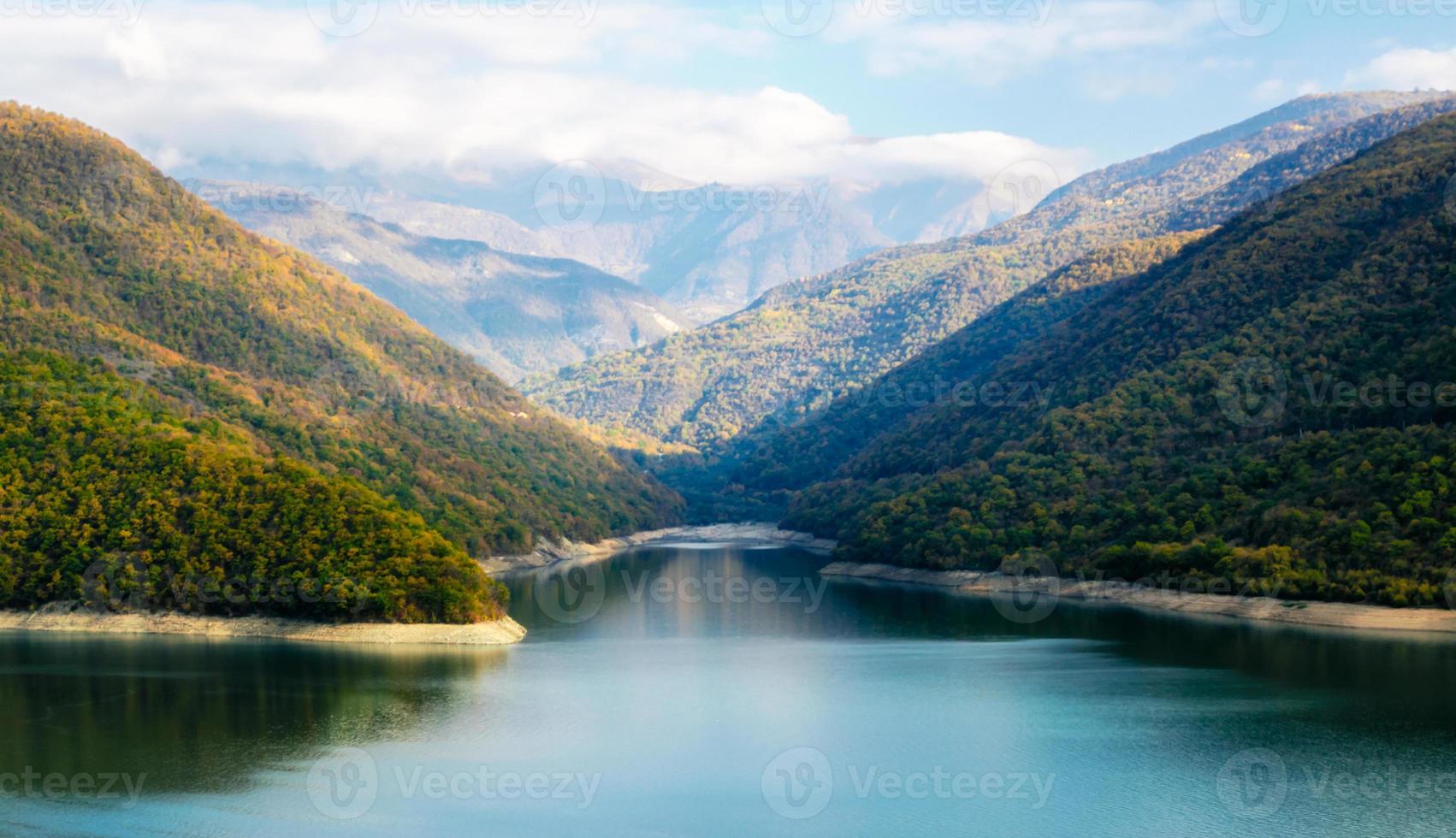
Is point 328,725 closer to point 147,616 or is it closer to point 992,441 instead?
point 147,616

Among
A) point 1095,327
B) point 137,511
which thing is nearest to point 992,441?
point 1095,327

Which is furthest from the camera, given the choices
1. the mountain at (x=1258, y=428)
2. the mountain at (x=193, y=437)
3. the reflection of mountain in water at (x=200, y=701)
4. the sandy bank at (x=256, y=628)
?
the mountain at (x=1258, y=428)
